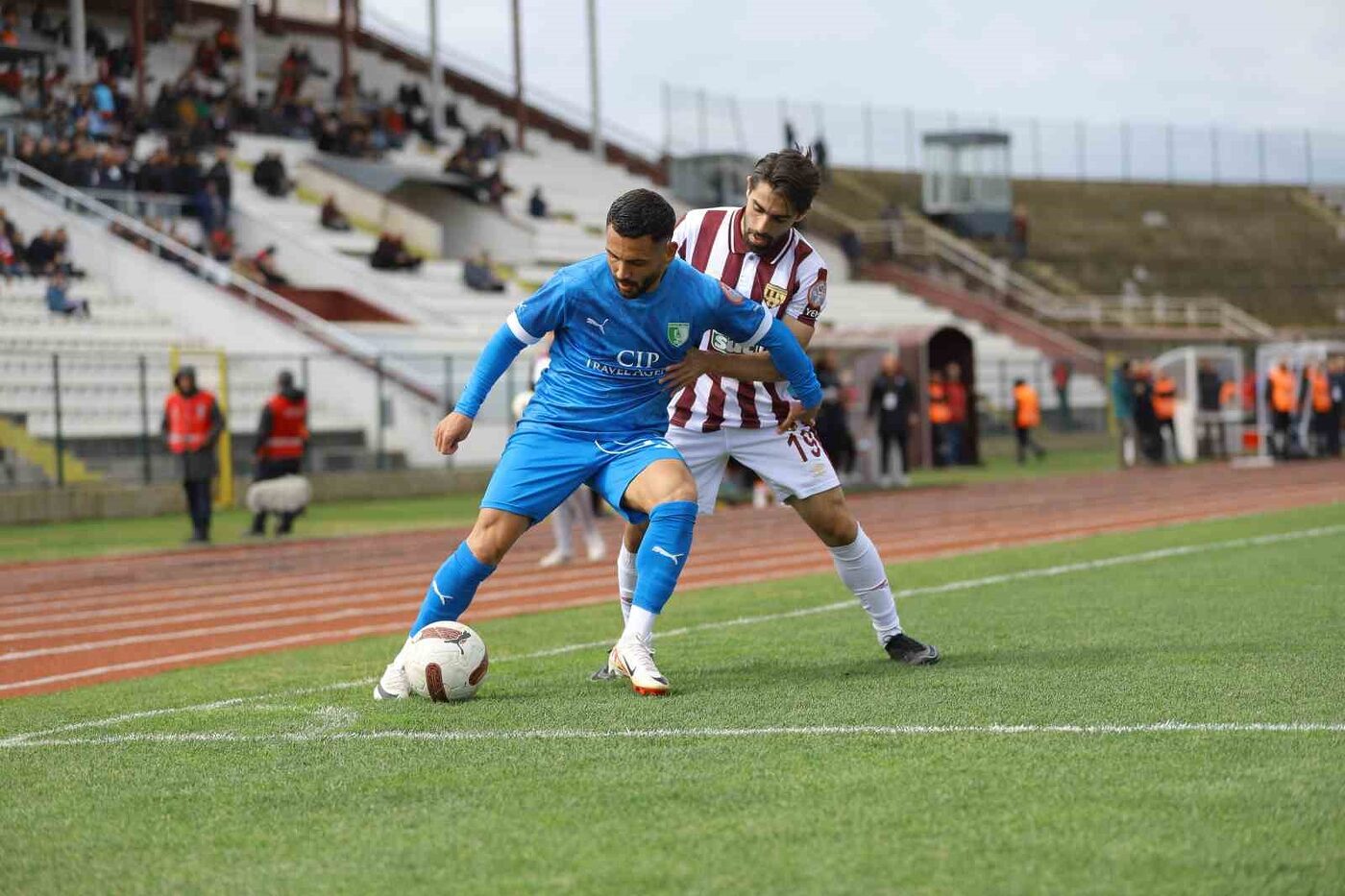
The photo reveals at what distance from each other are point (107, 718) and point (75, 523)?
1698 centimetres

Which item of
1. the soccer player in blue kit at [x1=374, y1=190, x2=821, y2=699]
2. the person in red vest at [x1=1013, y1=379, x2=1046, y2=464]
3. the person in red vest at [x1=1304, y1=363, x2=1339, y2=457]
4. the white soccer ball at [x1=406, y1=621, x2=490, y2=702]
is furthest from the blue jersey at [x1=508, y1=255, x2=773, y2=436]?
the person in red vest at [x1=1013, y1=379, x2=1046, y2=464]

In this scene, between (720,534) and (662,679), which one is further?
(720,534)

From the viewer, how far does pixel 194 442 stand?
19250 mm

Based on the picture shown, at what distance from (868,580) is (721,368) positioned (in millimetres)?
1197

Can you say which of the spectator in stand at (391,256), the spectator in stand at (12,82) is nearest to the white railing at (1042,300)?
the spectator in stand at (391,256)

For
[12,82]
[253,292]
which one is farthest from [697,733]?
[12,82]

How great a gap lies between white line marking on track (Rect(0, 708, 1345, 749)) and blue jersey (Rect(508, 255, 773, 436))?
1468mm

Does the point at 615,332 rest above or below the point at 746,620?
above

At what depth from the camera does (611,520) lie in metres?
22.2

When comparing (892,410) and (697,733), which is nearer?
(697,733)

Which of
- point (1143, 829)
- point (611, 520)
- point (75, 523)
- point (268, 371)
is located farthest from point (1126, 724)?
point (268, 371)

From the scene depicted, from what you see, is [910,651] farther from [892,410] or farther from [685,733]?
[892,410]

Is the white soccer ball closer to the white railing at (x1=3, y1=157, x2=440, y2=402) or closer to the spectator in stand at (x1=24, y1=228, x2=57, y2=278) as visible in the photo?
the white railing at (x1=3, y1=157, x2=440, y2=402)

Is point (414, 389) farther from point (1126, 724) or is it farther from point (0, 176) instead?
point (1126, 724)
